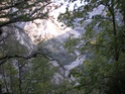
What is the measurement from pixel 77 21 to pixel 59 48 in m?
97.7

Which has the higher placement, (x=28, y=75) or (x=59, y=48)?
(x=28, y=75)

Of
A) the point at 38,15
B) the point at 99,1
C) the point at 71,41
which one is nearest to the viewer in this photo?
the point at 99,1

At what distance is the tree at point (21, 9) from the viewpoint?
10.4 meters

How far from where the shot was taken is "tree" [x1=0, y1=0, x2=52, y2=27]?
1042 centimetres

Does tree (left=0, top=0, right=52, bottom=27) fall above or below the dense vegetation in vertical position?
above

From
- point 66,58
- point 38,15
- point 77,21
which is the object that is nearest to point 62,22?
point 77,21

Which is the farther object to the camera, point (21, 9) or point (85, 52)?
point (85, 52)

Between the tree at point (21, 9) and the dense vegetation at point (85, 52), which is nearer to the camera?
the dense vegetation at point (85, 52)

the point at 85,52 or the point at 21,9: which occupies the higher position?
the point at 21,9

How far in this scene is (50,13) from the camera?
12938 mm

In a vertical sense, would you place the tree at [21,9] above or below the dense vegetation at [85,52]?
above

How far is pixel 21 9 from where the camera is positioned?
10727 millimetres

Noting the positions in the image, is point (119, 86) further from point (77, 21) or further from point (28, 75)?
point (28, 75)

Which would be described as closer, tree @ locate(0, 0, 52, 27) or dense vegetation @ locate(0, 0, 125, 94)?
dense vegetation @ locate(0, 0, 125, 94)
